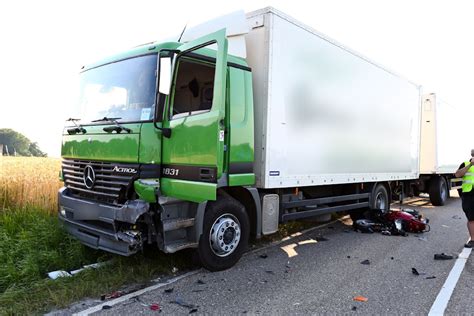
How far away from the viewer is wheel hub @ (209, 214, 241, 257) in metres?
4.44

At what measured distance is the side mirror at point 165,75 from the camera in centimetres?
403

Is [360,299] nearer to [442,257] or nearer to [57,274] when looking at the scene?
[442,257]

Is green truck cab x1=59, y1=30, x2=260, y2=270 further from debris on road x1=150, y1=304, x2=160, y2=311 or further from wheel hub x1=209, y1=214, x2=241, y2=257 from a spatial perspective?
debris on road x1=150, y1=304, x2=160, y2=311

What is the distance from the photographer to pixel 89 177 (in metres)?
4.54

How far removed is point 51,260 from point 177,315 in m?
2.16

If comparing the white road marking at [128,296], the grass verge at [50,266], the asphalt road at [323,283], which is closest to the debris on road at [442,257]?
the asphalt road at [323,283]

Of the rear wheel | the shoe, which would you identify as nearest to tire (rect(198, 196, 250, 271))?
the shoe

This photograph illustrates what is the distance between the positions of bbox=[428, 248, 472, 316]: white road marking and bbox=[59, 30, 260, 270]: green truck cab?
7.19ft

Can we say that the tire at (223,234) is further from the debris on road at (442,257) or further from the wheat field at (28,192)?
the wheat field at (28,192)

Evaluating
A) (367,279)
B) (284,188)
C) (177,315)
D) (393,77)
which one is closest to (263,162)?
(284,188)

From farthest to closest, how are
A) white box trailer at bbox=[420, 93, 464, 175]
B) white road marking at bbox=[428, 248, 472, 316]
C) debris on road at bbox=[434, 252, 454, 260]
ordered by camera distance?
white box trailer at bbox=[420, 93, 464, 175], debris on road at bbox=[434, 252, 454, 260], white road marking at bbox=[428, 248, 472, 316]

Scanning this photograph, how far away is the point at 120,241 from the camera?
405 centimetres

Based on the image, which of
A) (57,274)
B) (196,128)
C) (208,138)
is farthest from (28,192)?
(208,138)

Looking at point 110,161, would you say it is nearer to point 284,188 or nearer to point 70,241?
point 70,241
